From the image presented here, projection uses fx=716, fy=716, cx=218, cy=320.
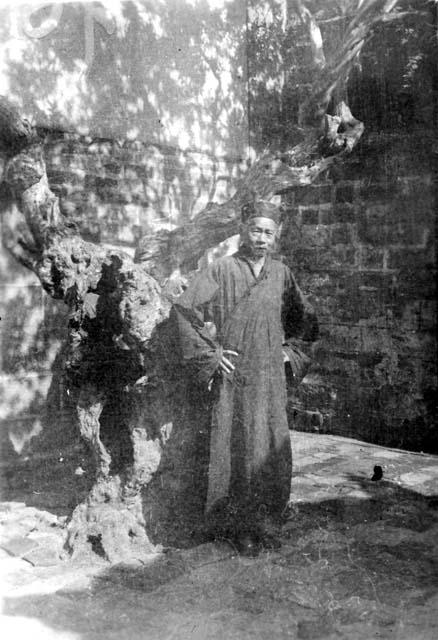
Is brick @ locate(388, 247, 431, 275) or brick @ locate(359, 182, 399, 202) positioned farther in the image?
brick @ locate(359, 182, 399, 202)

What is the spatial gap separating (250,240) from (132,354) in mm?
1205

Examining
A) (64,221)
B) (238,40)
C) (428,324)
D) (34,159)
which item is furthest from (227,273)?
(238,40)

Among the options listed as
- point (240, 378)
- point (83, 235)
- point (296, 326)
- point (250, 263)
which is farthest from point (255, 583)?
point (83, 235)

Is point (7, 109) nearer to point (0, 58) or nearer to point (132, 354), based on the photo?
point (0, 58)

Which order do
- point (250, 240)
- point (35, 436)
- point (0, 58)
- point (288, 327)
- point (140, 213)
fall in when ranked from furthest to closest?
1. point (140, 213)
2. point (35, 436)
3. point (0, 58)
4. point (288, 327)
5. point (250, 240)

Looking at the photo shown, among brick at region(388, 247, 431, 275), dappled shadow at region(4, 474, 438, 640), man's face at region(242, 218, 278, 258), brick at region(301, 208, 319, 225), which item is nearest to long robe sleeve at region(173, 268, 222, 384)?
man's face at region(242, 218, 278, 258)

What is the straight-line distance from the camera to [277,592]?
Answer: 4.53 metres

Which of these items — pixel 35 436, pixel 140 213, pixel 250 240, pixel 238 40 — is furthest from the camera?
pixel 238 40

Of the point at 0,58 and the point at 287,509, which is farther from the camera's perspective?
the point at 0,58

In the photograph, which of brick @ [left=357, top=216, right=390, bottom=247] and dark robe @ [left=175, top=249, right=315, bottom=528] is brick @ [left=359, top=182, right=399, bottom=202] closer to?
brick @ [left=357, top=216, right=390, bottom=247]

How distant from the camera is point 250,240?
519 cm

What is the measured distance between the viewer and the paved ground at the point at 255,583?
407 cm

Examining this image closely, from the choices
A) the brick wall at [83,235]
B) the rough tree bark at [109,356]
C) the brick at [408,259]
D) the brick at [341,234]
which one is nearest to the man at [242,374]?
the rough tree bark at [109,356]

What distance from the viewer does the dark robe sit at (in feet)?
16.8
